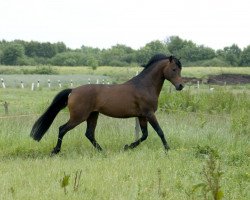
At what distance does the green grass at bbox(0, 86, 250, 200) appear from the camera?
19.6 feet

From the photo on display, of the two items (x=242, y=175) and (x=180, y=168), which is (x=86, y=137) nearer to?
(x=180, y=168)

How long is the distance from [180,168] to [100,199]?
2.22 meters

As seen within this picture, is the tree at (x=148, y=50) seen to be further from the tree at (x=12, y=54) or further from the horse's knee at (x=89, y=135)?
the horse's knee at (x=89, y=135)

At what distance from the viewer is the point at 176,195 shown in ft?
19.2

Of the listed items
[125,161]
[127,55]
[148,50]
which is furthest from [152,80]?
[127,55]

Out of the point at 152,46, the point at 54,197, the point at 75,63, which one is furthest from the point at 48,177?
the point at 75,63

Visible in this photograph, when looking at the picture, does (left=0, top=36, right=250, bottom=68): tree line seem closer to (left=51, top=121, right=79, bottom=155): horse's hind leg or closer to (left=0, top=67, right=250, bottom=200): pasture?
(left=0, top=67, right=250, bottom=200): pasture

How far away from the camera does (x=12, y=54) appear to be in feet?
276

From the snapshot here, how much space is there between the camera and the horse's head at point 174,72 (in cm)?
973

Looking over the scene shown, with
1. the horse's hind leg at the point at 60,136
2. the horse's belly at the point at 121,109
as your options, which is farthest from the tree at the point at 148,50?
the horse's hind leg at the point at 60,136

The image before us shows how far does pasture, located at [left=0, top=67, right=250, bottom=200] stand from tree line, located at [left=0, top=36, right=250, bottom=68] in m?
60.5

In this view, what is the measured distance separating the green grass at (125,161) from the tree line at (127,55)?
2380 inches

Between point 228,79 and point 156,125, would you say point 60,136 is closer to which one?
point 156,125

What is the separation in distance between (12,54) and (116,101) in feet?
255
